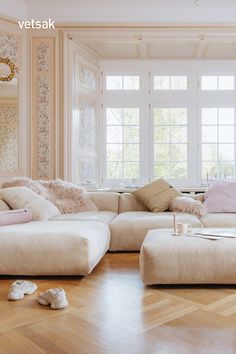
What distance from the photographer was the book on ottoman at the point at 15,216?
10.2 feet

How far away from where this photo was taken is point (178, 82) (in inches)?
249

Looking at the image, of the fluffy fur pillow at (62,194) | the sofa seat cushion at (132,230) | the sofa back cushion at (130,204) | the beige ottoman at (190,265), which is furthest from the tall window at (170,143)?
the beige ottoman at (190,265)

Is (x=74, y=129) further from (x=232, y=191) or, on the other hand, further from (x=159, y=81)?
(x=232, y=191)

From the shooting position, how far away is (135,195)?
4.41 m

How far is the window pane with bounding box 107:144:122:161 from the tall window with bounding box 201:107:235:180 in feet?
4.44

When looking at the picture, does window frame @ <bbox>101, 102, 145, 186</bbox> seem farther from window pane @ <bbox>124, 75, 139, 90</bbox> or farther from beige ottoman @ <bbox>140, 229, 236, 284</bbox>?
beige ottoman @ <bbox>140, 229, 236, 284</bbox>

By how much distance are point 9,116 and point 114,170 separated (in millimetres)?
1910

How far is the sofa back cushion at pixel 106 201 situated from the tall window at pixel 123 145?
5.81 ft

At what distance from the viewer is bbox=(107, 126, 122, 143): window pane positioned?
630 cm

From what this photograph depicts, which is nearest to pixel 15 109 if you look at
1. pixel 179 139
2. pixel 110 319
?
pixel 179 139

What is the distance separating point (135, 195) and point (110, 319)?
2.56 m

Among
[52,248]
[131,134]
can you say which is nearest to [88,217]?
[52,248]

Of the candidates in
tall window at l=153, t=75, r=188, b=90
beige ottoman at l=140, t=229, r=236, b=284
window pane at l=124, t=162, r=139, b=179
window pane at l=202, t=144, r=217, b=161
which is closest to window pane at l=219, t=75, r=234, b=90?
tall window at l=153, t=75, r=188, b=90

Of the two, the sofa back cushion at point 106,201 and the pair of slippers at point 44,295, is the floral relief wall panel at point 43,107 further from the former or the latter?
the pair of slippers at point 44,295
